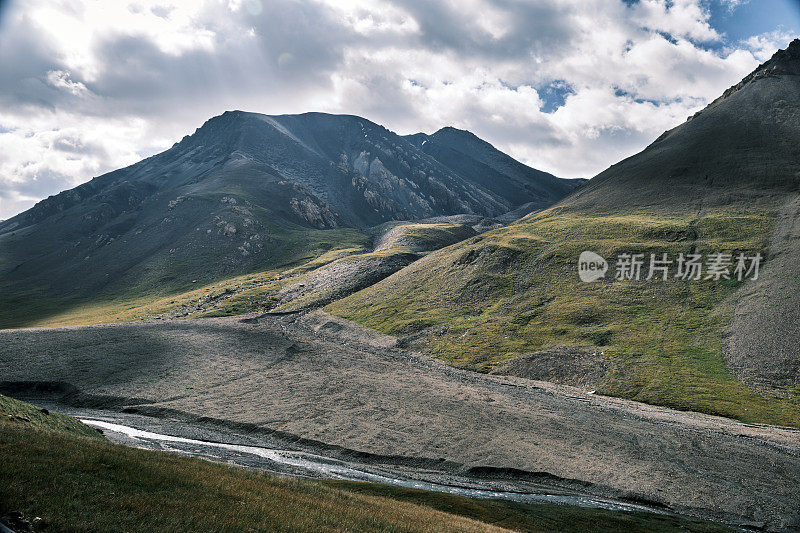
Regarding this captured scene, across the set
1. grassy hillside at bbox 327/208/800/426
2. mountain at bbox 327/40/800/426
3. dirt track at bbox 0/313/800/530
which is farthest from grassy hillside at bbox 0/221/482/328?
dirt track at bbox 0/313/800/530

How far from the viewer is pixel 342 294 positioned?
538 feet

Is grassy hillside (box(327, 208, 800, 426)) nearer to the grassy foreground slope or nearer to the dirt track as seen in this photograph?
the dirt track

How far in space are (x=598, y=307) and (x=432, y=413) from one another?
65.5 meters

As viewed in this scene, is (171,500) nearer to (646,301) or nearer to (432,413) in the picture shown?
(432,413)

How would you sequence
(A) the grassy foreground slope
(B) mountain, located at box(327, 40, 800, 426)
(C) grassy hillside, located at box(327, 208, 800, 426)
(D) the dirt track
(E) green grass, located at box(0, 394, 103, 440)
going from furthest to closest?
(B) mountain, located at box(327, 40, 800, 426), (C) grassy hillside, located at box(327, 208, 800, 426), (D) the dirt track, (E) green grass, located at box(0, 394, 103, 440), (A) the grassy foreground slope

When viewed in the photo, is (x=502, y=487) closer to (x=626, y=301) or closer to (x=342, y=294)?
(x=626, y=301)

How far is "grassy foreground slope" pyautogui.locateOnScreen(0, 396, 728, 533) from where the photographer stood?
17.2 meters

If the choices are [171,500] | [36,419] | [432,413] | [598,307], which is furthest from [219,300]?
[171,500]

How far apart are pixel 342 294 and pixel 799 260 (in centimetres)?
13582

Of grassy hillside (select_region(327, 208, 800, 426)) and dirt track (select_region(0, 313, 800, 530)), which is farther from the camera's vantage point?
grassy hillside (select_region(327, 208, 800, 426))

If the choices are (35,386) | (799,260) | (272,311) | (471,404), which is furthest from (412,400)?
(799,260)

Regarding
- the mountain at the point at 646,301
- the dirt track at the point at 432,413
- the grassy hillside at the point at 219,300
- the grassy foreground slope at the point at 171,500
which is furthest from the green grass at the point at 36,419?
the grassy hillside at the point at 219,300

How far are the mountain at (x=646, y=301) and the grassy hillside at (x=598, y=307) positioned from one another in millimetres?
390

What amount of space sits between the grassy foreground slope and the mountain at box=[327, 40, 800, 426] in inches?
2010
